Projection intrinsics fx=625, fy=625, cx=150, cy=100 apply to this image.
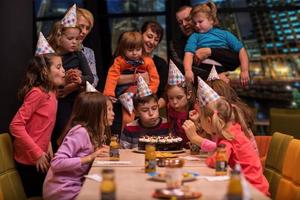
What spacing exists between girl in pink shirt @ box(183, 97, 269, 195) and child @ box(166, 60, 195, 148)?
3.55 feet

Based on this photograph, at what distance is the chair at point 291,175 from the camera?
3.63m

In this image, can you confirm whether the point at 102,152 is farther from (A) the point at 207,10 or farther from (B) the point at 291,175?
(A) the point at 207,10

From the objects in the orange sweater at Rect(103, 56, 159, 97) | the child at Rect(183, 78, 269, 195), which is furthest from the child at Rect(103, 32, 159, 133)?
the child at Rect(183, 78, 269, 195)

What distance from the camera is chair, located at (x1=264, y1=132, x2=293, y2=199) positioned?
400 centimetres

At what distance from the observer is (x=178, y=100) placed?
5062 mm

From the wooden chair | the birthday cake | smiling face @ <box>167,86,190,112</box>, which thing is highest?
smiling face @ <box>167,86,190,112</box>

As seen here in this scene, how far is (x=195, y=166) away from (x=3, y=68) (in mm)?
2253

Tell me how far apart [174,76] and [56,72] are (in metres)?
1.03

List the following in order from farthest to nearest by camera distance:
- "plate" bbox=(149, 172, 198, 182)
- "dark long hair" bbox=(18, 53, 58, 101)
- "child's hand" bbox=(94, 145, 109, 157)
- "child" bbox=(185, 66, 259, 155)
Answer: "dark long hair" bbox=(18, 53, 58, 101) → "child" bbox=(185, 66, 259, 155) → "child's hand" bbox=(94, 145, 109, 157) → "plate" bbox=(149, 172, 198, 182)

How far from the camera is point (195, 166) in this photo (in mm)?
3611

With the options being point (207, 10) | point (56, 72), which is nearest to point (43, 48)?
point (56, 72)

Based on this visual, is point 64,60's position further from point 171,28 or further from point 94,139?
point 171,28

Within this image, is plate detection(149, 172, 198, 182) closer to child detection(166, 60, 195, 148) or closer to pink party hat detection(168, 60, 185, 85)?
child detection(166, 60, 195, 148)

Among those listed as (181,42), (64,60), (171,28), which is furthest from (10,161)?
(171,28)
